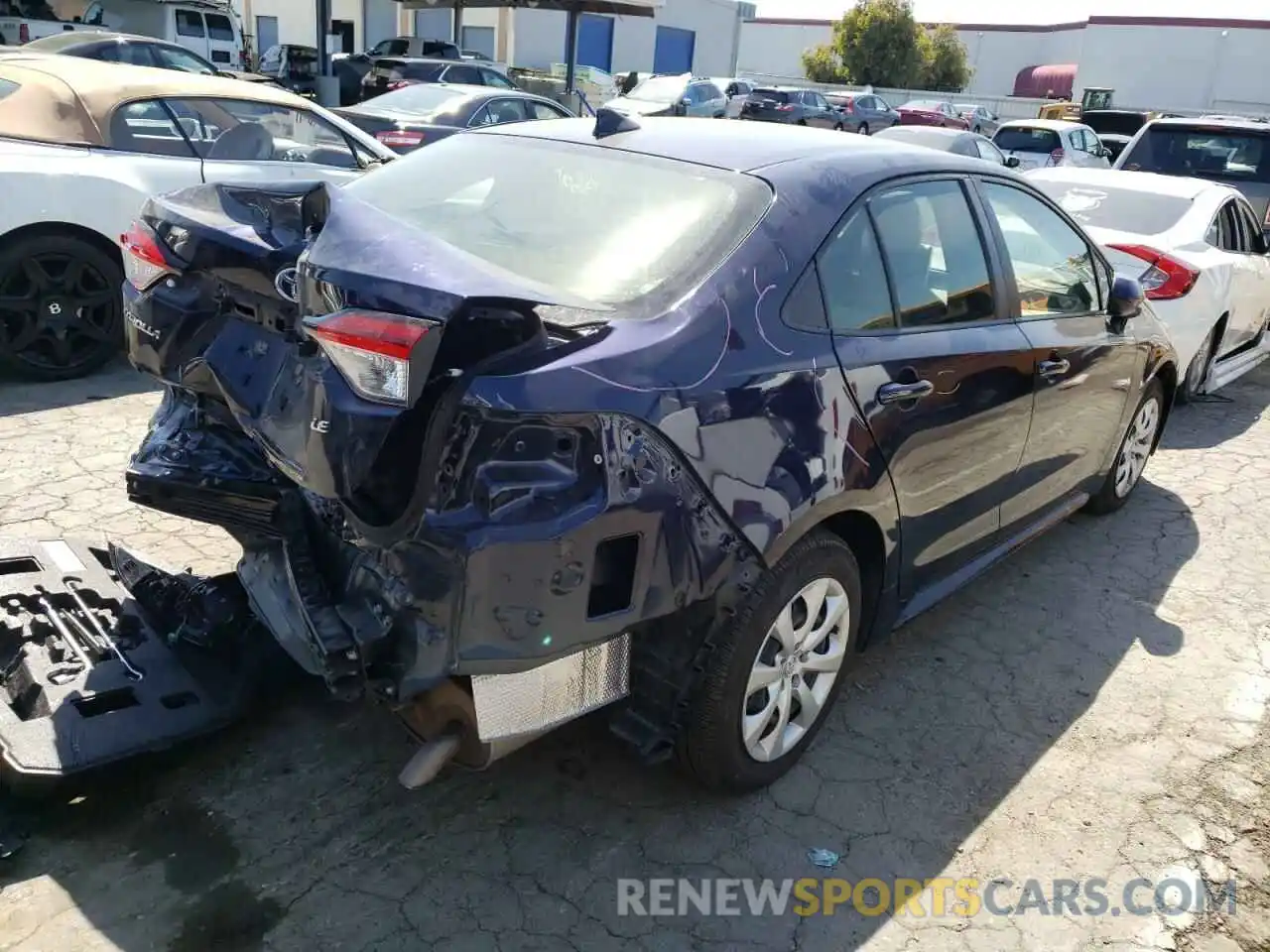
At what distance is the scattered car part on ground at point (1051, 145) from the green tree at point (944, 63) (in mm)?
31698

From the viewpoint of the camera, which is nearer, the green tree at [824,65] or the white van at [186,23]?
the white van at [186,23]

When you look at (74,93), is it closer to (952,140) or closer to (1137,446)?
(1137,446)

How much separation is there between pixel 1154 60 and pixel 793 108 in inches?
1045

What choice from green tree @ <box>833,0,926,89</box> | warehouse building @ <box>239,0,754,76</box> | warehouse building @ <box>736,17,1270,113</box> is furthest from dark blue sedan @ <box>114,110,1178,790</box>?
warehouse building @ <box>736,17,1270,113</box>

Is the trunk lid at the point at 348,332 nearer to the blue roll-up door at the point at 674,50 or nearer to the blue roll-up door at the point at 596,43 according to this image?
the blue roll-up door at the point at 596,43

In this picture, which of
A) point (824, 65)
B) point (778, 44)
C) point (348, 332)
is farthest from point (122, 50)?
point (778, 44)

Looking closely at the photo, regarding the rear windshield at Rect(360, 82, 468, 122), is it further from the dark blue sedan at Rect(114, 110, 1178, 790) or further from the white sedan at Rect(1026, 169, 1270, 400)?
the dark blue sedan at Rect(114, 110, 1178, 790)

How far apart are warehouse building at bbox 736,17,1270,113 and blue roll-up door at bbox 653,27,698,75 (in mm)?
13367

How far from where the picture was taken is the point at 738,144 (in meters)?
3.06

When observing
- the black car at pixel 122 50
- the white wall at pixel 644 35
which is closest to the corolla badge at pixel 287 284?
the black car at pixel 122 50

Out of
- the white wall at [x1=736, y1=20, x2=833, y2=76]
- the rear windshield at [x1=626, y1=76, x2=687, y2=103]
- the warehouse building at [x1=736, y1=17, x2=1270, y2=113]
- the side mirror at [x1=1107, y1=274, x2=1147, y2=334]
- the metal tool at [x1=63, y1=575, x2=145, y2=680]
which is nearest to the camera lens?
the metal tool at [x1=63, y1=575, x2=145, y2=680]

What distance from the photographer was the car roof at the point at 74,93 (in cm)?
567

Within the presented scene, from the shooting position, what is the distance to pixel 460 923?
2438 mm

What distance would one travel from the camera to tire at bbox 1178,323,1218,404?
23.0 ft
